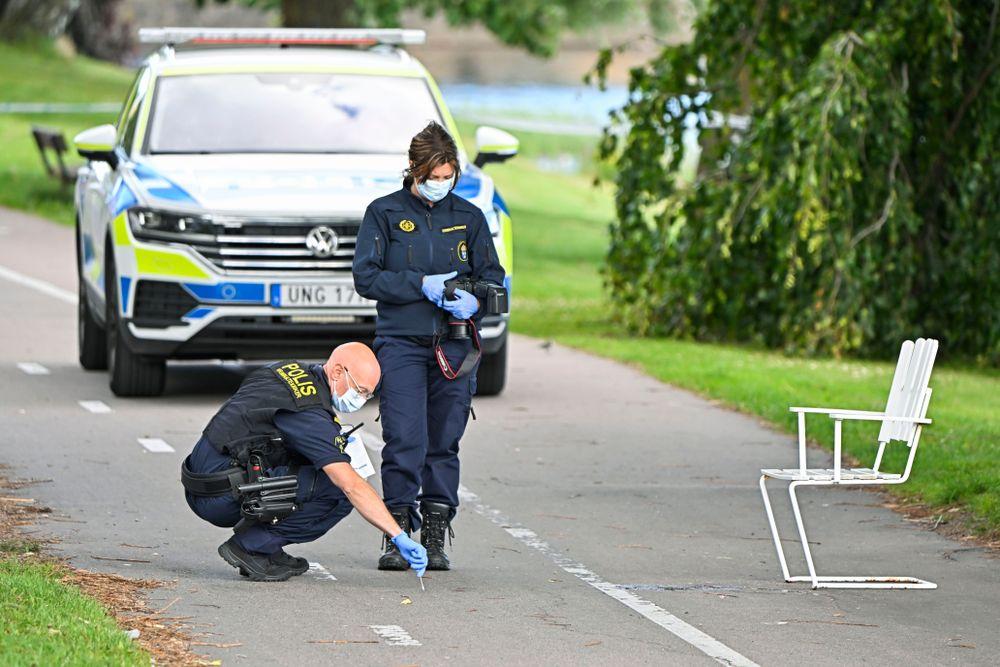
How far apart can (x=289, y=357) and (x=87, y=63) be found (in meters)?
44.1

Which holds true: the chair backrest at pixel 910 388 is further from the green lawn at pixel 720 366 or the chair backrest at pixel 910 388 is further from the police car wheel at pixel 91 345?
the police car wheel at pixel 91 345

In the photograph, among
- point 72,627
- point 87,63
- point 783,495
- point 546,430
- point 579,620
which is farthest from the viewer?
point 87,63

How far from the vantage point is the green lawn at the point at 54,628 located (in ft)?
20.1

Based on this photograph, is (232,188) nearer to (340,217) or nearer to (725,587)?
(340,217)

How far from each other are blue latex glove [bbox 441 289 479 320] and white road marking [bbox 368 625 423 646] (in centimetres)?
142

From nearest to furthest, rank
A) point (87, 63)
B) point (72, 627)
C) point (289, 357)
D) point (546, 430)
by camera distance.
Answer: point (72, 627), point (546, 430), point (289, 357), point (87, 63)

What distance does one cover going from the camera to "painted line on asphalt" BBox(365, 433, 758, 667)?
22.2ft

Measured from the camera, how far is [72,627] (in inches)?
255

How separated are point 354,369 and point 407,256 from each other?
795mm

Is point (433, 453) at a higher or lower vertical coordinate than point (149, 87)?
lower

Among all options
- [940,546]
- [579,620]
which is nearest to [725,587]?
[579,620]

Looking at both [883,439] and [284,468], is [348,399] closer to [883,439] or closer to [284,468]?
[284,468]

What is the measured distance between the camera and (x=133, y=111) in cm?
1359

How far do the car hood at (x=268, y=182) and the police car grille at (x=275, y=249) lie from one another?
9 cm
